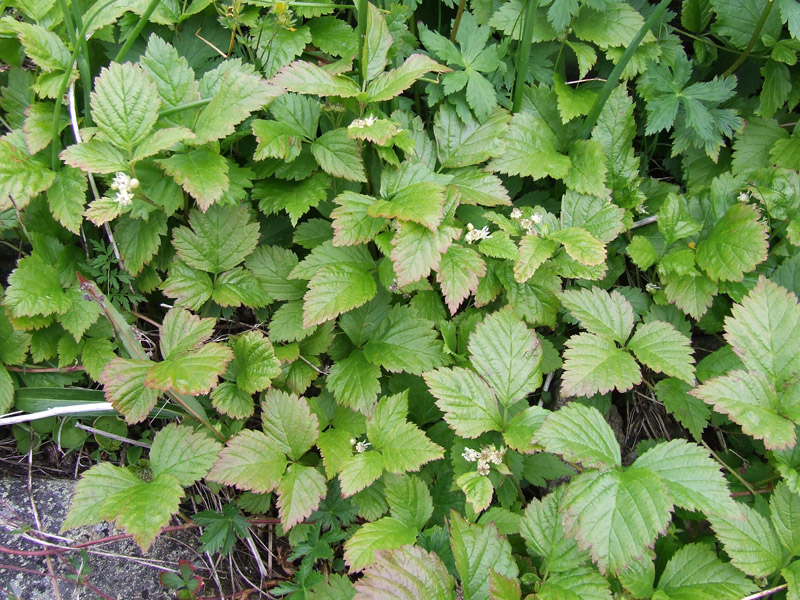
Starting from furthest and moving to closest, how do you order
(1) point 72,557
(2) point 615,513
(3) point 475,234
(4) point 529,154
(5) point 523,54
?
1. (4) point 529,154
2. (5) point 523,54
3. (3) point 475,234
4. (1) point 72,557
5. (2) point 615,513

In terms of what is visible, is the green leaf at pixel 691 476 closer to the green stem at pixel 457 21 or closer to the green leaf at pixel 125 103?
the green stem at pixel 457 21

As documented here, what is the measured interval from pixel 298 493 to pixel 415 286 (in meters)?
0.81

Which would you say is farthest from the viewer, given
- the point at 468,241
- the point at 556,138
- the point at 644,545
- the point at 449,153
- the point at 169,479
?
the point at 556,138

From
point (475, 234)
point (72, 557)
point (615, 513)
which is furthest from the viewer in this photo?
point (475, 234)

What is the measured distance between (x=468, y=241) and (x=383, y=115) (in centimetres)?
57

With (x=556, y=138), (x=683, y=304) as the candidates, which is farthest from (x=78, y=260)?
(x=683, y=304)

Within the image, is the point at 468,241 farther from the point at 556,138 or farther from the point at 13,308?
the point at 13,308

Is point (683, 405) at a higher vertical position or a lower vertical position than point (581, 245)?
lower

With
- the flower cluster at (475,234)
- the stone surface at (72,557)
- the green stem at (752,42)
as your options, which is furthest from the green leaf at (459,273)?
the green stem at (752,42)

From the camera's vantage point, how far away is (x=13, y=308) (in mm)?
1893

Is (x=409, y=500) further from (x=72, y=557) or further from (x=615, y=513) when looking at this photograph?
(x=72, y=557)

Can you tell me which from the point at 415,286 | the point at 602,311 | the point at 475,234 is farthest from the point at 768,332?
the point at 415,286

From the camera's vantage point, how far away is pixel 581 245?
2.03 meters

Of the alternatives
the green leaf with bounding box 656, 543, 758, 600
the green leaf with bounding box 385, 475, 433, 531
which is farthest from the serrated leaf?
the green leaf with bounding box 656, 543, 758, 600
